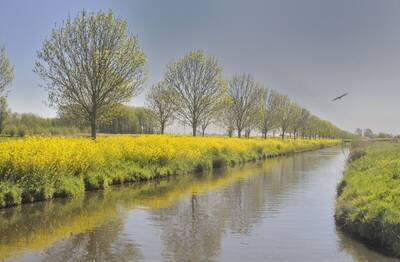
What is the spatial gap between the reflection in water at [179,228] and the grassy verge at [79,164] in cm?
85

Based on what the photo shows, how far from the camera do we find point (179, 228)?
1407 cm

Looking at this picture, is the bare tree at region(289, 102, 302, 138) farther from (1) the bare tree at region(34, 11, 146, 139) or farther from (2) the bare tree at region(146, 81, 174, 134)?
(1) the bare tree at region(34, 11, 146, 139)

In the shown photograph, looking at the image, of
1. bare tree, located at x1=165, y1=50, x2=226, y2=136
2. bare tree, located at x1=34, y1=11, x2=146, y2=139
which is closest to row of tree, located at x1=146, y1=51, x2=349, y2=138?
bare tree, located at x1=165, y1=50, x2=226, y2=136

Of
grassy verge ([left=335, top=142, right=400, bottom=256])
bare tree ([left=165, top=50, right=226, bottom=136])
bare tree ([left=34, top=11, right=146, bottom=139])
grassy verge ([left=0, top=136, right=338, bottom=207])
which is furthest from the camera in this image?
bare tree ([left=165, top=50, right=226, bottom=136])

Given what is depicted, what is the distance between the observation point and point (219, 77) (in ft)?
171

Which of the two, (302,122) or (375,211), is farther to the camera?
(302,122)

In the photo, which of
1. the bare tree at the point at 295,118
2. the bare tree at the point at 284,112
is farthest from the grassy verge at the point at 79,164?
the bare tree at the point at 295,118

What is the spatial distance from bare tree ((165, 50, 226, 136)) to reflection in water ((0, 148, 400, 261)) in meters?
29.5

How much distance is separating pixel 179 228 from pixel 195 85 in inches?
1507

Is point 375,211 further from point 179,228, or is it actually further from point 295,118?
point 295,118

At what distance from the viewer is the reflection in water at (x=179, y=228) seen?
1123cm

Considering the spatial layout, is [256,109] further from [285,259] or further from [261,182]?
[285,259]

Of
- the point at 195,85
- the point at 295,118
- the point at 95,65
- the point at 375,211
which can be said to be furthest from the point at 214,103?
the point at 295,118

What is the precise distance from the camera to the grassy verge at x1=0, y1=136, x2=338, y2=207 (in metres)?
17.5
